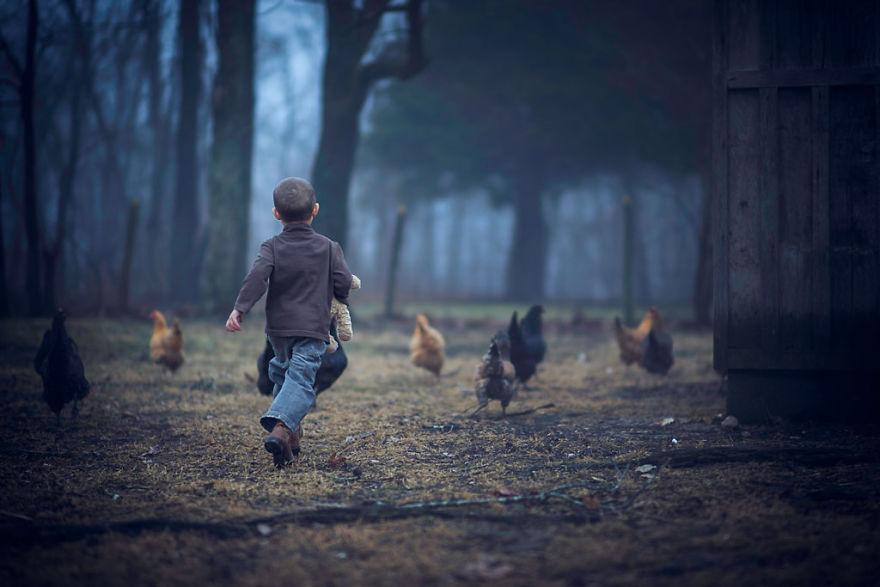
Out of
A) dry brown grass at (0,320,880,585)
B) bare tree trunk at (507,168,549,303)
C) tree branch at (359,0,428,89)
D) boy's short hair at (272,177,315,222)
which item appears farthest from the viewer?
bare tree trunk at (507,168,549,303)

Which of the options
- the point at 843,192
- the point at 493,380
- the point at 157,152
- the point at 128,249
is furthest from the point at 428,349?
the point at 157,152

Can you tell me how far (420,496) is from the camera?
10.2ft

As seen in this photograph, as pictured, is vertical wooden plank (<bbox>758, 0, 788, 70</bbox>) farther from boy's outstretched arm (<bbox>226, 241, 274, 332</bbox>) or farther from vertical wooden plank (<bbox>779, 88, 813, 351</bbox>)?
boy's outstretched arm (<bbox>226, 241, 274, 332</bbox>)

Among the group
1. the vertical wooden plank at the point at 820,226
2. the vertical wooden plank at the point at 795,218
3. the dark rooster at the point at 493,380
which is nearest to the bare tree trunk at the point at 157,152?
the dark rooster at the point at 493,380

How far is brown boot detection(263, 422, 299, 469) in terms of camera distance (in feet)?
11.2

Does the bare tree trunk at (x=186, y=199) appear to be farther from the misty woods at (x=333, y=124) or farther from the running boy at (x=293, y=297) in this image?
the running boy at (x=293, y=297)

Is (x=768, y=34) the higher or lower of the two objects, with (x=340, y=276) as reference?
higher

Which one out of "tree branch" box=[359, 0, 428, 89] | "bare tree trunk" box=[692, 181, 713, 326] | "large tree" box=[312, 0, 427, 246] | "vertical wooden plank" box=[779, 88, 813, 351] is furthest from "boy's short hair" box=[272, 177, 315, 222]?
"bare tree trunk" box=[692, 181, 713, 326]

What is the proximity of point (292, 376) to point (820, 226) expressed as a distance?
12.3ft

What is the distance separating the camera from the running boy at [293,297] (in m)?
3.48

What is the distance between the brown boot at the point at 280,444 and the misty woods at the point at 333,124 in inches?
280

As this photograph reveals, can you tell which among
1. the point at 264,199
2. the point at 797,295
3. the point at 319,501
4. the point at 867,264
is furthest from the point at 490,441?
the point at 264,199

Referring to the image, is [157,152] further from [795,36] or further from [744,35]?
[795,36]

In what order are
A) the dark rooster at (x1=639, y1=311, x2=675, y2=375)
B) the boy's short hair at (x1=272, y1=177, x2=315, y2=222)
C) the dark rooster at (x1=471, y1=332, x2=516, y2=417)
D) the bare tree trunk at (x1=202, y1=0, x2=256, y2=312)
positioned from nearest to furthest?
the boy's short hair at (x1=272, y1=177, x2=315, y2=222), the dark rooster at (x1=471, y1=332, x2=516, y2=417), the dark rooster at (x1=639, y1=311, x2=675, y2=375), the bare tree trunk at (x1=202, y1=0, x2=256, y2=312)
